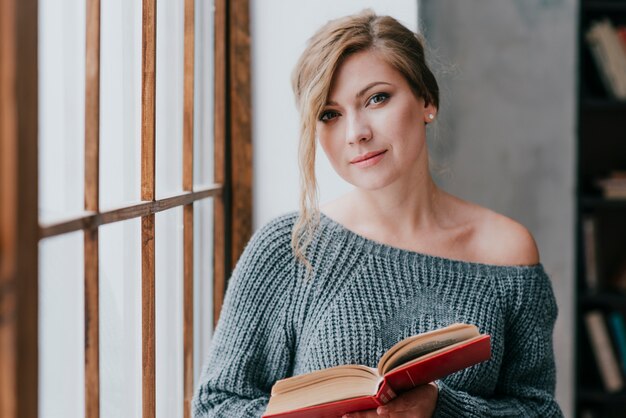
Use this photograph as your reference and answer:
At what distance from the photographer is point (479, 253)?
143cm

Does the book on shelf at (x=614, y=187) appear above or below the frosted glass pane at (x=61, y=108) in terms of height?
below

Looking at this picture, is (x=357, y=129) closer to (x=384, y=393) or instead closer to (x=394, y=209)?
(x=394, y=209)

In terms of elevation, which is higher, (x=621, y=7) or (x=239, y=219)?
(x=621, y=7)

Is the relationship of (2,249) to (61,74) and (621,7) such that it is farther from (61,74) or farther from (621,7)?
(621,7)

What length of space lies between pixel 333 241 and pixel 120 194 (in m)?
0.50

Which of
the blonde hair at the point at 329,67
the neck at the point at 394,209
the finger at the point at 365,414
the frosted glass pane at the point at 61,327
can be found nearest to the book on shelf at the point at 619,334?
the neck at the point at 394,209

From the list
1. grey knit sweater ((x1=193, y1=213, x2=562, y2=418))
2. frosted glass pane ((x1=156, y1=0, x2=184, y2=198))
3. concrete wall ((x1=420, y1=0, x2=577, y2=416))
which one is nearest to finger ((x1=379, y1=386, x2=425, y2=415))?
grey knit sweater ((x1=193, y1=213, x2=562, y2=418))

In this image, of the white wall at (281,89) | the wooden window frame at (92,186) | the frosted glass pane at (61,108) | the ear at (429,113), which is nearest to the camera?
the wooden window frame at (92,186)

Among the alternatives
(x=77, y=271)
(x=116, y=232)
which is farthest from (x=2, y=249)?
(x=116, y=232)

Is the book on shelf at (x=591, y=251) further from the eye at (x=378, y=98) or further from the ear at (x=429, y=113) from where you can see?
the eye at (x=378, y=98)

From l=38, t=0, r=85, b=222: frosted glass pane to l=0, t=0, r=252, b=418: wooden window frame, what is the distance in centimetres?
2

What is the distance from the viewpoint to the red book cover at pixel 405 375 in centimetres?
95

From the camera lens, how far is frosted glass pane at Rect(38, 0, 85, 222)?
0.73 metres

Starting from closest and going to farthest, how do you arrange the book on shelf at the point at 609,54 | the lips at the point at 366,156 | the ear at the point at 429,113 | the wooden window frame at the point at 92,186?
the wooden window frame at the point at 92,186 → the lips at the point at 366,156 → the ear at the point at 429,113 → the book on shelf at the point at 609,54
